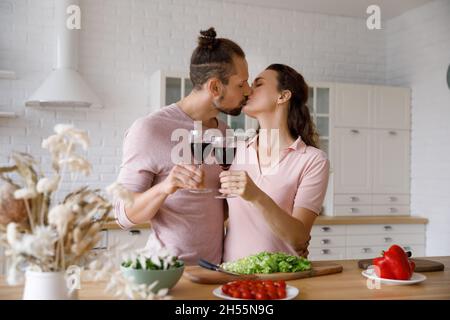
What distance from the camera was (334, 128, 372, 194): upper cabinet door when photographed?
4.98m

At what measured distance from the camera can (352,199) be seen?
505cm

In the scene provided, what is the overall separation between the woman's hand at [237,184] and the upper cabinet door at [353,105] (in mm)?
3202

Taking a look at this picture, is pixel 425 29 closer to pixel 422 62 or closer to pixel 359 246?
pixel 422 62

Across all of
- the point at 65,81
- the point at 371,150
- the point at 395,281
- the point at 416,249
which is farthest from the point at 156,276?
the point at 416,249

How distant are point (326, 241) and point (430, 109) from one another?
1633 millimetres

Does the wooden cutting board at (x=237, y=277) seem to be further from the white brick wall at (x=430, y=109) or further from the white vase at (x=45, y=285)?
the white brick wall at (x=430, y=109)

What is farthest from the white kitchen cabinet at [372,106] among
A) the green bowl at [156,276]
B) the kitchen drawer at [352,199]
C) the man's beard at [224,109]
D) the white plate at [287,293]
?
the green bowl at [156,276]

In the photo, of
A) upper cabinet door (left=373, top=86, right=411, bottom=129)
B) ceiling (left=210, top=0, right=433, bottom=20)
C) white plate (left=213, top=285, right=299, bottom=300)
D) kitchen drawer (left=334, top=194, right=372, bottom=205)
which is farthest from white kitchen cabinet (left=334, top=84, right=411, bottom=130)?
white plate (left=213, top=285, right=299, bottom=300)

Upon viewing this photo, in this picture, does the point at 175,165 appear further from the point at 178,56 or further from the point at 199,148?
the point at 178,56

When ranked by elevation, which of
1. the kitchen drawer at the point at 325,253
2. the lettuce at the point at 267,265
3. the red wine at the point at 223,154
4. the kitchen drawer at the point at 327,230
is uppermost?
the red wine at the point at 223,154

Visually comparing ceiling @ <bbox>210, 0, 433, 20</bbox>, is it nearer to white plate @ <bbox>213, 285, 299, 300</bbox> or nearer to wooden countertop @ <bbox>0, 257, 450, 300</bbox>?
wooden countertop @ <bbox>0, 257, 450, 300</bbox>

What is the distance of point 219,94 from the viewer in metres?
2.34

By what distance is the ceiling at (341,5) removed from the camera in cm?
499
